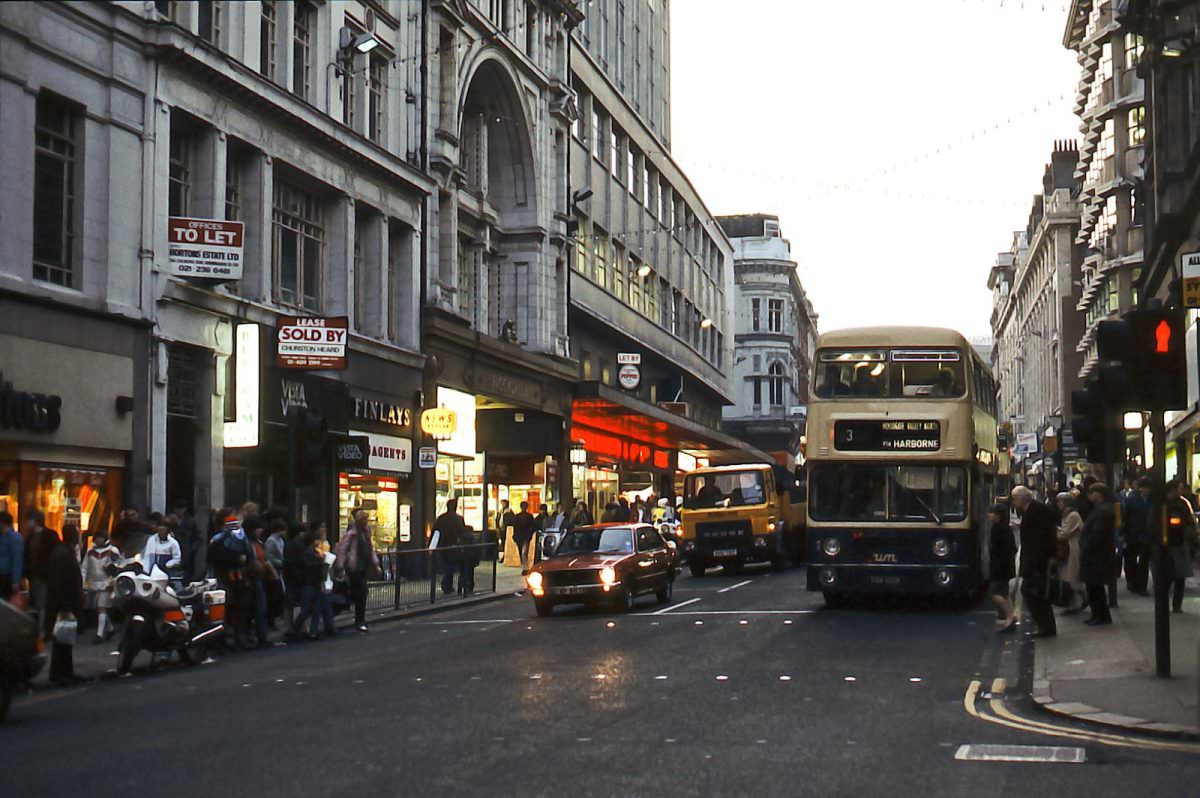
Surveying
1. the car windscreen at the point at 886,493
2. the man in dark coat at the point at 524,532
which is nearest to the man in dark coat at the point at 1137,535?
the car windscreen at the point at 886,493

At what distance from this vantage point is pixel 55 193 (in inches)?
230

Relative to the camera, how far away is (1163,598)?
43.0ft

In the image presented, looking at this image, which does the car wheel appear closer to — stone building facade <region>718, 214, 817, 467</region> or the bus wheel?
the bus wheel

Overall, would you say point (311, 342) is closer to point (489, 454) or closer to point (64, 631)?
point (64, 631)

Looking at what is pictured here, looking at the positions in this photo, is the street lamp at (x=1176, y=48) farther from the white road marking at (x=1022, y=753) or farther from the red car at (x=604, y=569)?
the white road marking at (x=1022, y=753)

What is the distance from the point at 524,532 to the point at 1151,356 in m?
24.9

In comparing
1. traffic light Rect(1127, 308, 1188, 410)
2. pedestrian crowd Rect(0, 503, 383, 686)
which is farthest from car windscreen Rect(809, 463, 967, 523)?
traffic light Rect(1127, 308, 1188, 410)

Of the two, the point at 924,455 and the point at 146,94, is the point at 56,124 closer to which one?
the point at 146,94

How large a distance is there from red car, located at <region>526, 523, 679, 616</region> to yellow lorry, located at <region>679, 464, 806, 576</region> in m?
8.42

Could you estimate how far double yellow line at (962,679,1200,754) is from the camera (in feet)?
33.7

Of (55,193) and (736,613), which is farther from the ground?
(55,193)

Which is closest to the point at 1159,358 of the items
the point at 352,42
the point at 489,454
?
the point at 352,42

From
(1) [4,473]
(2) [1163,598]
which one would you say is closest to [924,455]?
(2) [1163,598]

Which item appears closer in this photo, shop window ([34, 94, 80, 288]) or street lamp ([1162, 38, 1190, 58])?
shop window ([34, 94, 80, 288])
